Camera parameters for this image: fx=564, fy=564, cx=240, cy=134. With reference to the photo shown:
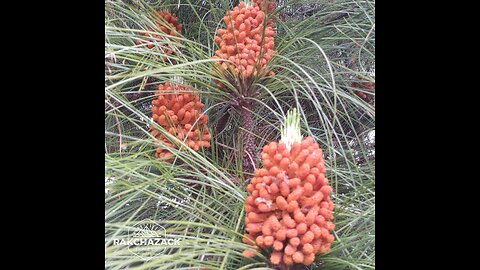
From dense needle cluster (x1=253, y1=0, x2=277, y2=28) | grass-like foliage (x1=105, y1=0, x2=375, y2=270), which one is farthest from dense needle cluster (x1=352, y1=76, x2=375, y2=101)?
dense needle cluster (x1=253, y1=0, x2=277, y2=28)

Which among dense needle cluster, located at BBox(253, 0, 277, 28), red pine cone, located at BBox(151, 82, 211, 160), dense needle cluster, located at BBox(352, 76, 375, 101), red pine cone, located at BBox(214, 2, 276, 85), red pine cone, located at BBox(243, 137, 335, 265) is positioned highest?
dense needle cluster, located at BBox(253, 0, 277, 28)

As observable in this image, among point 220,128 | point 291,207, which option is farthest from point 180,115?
point 291,207

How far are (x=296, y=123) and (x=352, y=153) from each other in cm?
12

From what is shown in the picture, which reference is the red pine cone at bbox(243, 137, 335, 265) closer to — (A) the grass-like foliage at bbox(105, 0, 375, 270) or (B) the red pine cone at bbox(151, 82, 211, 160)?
(A) the grass-like foliage at bbox(105, 0, 375, 270)

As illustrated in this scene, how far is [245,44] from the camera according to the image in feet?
2.06

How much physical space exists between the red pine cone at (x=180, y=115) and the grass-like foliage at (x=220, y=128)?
1cm

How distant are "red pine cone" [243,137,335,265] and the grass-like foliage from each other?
3cm

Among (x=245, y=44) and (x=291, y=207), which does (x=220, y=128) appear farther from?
(x=291, y=207)

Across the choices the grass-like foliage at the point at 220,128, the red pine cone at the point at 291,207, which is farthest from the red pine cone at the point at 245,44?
the red pine cone at the point at 291,207

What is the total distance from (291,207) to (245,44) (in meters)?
0.22

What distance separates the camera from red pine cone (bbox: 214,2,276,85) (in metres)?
0.62

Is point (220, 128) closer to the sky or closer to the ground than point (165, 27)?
closer to the ground

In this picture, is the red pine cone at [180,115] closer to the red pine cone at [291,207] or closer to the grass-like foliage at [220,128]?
the grass-like foliage at [220,128]

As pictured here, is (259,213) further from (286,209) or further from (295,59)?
(295,59)
